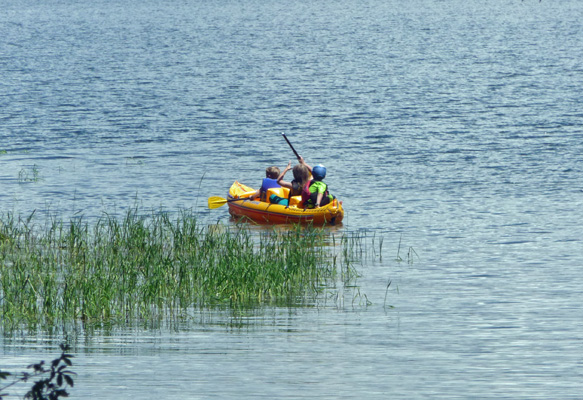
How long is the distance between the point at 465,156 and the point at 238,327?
17.4 meters

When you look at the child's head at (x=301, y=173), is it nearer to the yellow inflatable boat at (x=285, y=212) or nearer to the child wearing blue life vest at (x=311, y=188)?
the child wearing blue life vest at (x=311, y=188)

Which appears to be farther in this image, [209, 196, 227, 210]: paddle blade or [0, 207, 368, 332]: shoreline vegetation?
[209, 196, 227, 210]: paddle blade

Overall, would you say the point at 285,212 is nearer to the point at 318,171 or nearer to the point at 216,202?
the point at 318,171

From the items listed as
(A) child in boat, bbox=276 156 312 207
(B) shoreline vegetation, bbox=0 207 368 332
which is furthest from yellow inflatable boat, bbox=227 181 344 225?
(B) shoreline vegetation, bbox=0 207 368 332

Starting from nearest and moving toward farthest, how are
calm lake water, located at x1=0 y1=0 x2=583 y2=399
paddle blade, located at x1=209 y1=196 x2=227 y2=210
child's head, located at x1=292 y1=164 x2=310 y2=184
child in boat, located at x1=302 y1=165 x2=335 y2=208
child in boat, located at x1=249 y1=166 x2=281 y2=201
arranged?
calm lake water, located at x1=0 y1=0 x2=583 y2=399 → child in boat, located at x1=302 y1=165 x2=335 y2=208 → child's head, located at x1=292 y1=164 x2=310 y2=184 → child in boat, located at x1=249 y1=166 x2=281 y2=201 → paddle blade, located at x1=209 y1=196 x2=227 y2=210

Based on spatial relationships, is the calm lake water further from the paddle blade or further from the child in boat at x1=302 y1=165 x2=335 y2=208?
the child in boat at x1=302 y1=165 x2=335 y2=208

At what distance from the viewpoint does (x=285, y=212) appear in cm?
1823

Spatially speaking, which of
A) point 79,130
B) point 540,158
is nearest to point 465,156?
point 540,158

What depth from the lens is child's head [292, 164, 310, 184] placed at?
1870 cm

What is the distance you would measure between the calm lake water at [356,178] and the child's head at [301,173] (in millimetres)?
1447

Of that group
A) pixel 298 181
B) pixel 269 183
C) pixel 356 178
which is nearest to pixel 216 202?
pixel 269 183

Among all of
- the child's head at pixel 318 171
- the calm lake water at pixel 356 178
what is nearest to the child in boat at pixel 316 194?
the child's head at pixel 318 171

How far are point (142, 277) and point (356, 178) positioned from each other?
11.9 metres

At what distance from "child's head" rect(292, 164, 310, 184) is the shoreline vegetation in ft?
12.4
